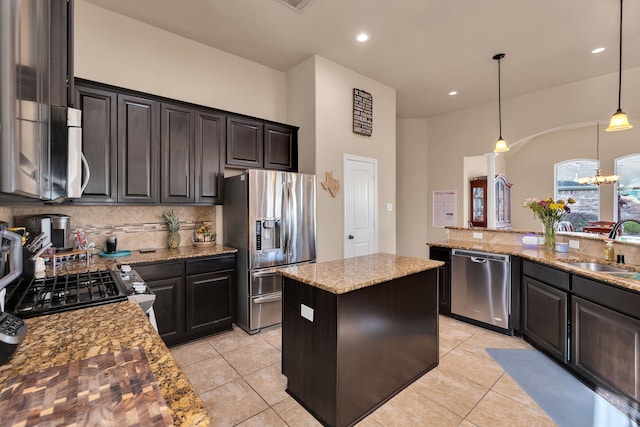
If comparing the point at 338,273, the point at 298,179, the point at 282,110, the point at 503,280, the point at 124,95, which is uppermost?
the point at 282,110

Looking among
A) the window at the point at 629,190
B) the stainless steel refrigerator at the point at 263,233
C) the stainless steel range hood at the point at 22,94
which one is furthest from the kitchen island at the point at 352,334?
the window at the point at 629,190

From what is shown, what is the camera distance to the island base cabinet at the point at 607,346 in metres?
1.95

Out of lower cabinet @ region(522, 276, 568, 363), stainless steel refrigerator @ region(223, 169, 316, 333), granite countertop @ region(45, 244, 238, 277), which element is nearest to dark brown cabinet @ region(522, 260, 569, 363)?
lower cabinet @ region(522, 276, 568, 363)

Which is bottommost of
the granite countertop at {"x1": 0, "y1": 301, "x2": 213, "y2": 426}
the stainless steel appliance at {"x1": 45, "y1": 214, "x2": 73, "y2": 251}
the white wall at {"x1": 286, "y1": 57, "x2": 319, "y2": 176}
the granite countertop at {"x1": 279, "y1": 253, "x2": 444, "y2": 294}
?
the granite countertop at {"x1": 0, "y1": 301, "x2": 213, "y2": 426}

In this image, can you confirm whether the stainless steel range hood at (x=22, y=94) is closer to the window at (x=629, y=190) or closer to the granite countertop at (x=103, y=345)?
the granite countertop at (x=103, y=345)

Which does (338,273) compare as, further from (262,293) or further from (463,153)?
(463,153)

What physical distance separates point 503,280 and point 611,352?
1172mm

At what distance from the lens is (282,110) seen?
14.3ft

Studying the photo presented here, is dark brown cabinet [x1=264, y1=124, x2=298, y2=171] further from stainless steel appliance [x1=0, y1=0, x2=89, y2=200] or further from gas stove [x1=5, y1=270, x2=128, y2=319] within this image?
stainless steel appliance [x1=0, y1=0, x2=89, y2=200]

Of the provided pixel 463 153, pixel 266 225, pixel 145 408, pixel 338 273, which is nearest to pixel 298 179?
pixel 266 225

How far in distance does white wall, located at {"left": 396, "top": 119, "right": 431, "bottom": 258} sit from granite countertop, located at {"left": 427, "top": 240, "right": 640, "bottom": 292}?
2.32 m

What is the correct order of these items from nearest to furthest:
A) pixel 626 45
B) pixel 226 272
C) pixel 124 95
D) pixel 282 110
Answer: pixel 124 95
pixel 226 272
pixel 626 45
pixel 282 110

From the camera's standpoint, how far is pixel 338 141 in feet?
13.5

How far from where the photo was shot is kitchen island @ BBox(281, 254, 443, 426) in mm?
→ 1863
